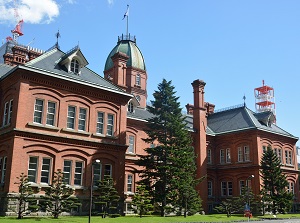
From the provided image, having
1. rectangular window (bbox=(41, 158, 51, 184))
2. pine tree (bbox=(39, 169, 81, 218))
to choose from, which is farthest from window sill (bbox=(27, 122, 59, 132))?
pine tree (bbox=(39, 169, 81, 218))

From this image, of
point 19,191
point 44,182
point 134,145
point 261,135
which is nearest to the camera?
point 19,191

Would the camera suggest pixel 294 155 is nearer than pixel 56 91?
No

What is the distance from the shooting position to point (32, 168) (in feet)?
74.7

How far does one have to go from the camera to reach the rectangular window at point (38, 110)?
77.7 ft

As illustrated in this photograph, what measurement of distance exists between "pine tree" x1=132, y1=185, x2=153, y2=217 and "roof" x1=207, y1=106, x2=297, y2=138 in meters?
18.9

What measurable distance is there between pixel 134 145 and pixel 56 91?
1232cm

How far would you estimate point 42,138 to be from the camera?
2325 centimetres

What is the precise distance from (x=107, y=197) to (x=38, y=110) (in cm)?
757

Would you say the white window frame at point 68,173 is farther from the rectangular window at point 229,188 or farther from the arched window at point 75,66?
the rectangular window at point 229,188

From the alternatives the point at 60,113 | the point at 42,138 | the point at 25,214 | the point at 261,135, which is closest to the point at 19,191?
the point at 25,214

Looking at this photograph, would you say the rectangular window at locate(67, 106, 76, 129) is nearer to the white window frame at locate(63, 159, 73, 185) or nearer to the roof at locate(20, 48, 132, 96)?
the roof at locate(20, 48, 132, 96)

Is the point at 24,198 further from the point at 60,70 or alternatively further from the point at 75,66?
the point at 75,66

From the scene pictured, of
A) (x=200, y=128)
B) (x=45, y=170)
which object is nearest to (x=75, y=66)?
(x=45, y=170)

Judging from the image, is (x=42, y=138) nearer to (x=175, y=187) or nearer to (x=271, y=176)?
(x=175, y=187)
